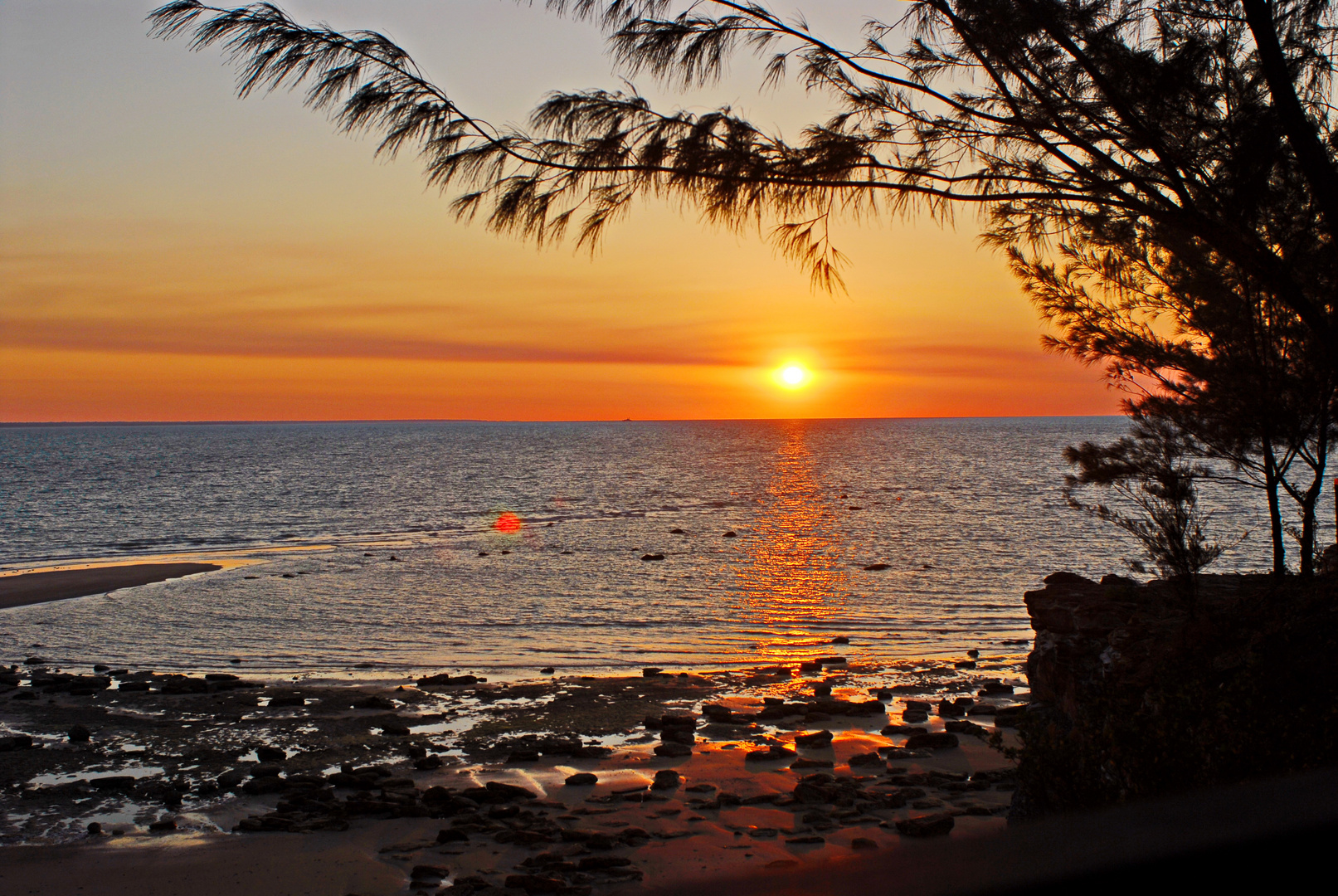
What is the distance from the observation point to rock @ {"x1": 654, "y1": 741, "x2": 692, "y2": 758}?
1111cm

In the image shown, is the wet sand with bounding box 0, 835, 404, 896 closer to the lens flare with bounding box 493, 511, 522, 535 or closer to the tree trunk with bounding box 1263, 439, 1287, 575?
the tree trunk with bounding box 1263, 439, 1287, 575

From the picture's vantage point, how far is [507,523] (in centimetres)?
4597

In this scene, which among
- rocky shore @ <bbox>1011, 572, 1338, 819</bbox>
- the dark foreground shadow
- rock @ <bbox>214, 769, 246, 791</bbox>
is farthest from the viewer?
rock @ <bbox>214, 769, 246, 791</bbox>

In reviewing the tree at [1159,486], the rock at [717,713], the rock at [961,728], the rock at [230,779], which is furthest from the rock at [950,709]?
the rock at [230,779]

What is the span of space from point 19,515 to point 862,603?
46.3 meters

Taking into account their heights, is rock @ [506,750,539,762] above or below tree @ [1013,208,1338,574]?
below

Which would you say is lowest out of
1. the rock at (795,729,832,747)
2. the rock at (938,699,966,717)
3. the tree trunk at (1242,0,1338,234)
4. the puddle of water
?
the puddle of water

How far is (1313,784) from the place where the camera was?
1505mm

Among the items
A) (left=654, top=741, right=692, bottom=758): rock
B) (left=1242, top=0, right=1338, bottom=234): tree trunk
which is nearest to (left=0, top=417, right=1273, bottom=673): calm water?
(left=654, top=741, right=692, bottom=758): rock

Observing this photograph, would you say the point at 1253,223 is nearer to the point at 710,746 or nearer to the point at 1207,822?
the point at 1207,822

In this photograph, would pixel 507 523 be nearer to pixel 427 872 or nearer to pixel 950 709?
pixel 950 709

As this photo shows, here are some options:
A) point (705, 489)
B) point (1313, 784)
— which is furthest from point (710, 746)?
point (705, 489)

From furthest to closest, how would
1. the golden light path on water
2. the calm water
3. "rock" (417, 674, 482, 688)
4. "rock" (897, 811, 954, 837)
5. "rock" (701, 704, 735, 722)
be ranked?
the golden light path on water
the calm water
"rock" (417, 674, 482, 688)
"rock" (701, 704, 735, 722)
"rock" (897, 811, 954, 837)

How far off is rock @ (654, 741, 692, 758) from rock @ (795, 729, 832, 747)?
132 cm
